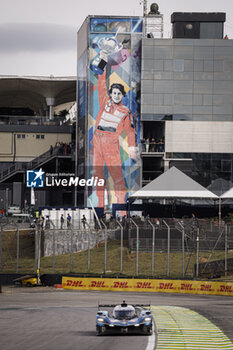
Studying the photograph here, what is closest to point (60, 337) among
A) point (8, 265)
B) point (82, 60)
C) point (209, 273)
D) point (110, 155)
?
point (209, 273)

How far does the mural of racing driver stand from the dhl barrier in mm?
38554

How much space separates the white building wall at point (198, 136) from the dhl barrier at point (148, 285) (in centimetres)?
4083

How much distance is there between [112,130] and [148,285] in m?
42.5

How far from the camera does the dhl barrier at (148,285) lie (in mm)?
46781

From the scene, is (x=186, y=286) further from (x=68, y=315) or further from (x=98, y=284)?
(x=68, y=315)

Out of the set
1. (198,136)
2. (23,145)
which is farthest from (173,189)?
(23,145)

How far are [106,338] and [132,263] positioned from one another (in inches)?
1190

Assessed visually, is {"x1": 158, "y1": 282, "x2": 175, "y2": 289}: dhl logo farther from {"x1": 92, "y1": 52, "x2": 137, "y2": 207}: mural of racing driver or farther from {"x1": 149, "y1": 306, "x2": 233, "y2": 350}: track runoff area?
{"x1": 92, "y1": 52, "x2": 137, "y2": 207}: mural of racing driver

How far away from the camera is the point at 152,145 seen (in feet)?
291

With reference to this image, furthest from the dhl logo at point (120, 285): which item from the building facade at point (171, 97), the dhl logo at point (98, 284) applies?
the building facade at point (171, 97)

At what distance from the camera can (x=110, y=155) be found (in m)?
87.6

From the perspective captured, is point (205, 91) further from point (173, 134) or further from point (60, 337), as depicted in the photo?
point (60, 337)

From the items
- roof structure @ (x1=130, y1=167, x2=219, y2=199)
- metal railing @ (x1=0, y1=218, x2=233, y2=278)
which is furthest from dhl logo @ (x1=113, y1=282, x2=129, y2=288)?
roof structure @ (x1=130, y1=167, x2=219, y2=199)

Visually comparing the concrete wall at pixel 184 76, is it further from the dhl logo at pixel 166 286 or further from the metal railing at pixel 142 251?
the dhl logo at pixel 166 286
